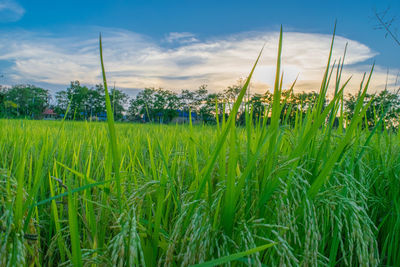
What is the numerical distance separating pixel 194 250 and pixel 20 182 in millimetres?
644

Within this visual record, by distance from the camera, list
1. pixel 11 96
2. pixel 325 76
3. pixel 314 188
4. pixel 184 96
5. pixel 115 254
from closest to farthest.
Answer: pixel 115 254 → pixel 314 188 → pixel 325 76 → pixel 184 96 → pixel 11 96

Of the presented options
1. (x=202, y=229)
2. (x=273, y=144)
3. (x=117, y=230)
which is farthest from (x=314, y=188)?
(x=117, y=230)

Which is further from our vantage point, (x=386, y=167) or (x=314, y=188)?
(x=386, y=167)

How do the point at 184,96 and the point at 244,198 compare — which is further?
the point at 184,96

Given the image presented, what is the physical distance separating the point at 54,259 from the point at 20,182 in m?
0.70

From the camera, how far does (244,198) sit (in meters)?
1.01

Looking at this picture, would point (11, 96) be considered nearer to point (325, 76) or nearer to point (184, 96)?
point (184, 96)

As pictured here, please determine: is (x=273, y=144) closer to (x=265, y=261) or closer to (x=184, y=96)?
(x=265, y=261)

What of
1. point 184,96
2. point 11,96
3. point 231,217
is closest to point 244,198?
point 231,217

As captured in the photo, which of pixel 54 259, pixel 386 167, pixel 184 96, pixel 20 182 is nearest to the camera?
pixel 20 182

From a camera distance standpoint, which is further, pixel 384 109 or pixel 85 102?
pixel 85 102

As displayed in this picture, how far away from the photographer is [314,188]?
95 cm

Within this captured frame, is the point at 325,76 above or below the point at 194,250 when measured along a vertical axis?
above

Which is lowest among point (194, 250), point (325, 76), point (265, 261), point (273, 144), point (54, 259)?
point (54, 259)
